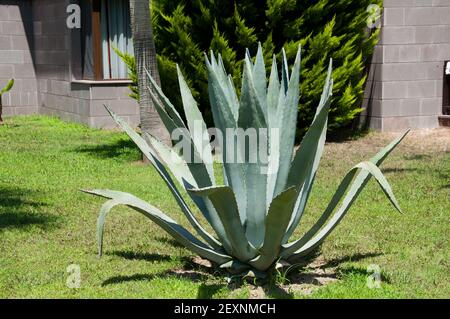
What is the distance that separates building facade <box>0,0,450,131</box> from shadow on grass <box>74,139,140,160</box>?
238 centimetres

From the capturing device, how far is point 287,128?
4.77 m

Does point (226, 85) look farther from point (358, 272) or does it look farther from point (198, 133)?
point (358, 272)

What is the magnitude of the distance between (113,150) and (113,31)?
393cm

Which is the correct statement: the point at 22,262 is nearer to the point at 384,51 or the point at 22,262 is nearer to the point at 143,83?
the point at 143,83

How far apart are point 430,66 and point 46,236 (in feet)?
24.5

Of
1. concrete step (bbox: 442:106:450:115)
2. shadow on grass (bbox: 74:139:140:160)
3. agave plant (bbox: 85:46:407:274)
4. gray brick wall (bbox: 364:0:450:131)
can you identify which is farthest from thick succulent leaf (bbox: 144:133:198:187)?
concrete step (bbox: 442:106:450:115)

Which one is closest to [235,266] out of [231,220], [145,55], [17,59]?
[231,220]

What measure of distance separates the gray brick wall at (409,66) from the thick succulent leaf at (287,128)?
684 centimetres

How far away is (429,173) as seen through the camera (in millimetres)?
8547

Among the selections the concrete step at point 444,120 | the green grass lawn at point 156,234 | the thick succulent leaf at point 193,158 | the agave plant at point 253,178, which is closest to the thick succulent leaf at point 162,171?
the agave plant at point 253,178

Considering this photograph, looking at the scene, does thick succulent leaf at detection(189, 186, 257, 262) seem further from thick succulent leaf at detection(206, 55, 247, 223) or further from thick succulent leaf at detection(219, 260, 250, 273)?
thick succulent leaf at detection(206, 55, 247, 223)

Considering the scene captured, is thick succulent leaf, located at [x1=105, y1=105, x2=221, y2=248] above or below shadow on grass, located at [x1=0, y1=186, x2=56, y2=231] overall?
above

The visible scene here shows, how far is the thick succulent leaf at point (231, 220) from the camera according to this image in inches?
170

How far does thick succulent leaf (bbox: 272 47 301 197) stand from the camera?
472 centimetres
